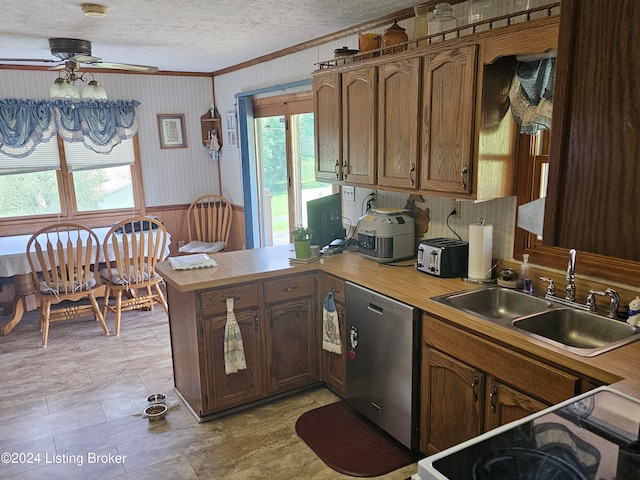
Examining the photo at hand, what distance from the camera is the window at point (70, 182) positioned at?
197 inches

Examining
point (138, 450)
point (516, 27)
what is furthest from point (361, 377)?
point (516, 27)

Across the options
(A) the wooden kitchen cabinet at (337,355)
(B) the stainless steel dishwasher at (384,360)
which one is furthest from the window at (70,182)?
(B) the stainless steel dishwasher at (384,360)

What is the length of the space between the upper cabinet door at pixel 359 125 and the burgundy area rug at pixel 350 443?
4.56 ft

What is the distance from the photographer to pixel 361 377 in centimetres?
279

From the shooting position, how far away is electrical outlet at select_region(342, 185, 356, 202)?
3.65 m

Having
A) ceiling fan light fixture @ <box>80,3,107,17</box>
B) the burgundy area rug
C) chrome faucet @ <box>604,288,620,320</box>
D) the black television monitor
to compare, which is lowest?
the burgundy area rug

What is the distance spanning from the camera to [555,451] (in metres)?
1.07

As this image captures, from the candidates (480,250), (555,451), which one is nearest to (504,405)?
(480,250)

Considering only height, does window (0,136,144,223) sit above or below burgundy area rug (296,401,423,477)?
above

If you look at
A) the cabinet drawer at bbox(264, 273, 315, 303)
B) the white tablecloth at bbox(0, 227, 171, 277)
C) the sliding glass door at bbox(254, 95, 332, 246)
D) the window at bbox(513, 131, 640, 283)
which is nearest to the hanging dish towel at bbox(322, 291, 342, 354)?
the cabinet drawer at bbox(264, 273, 315, 303)

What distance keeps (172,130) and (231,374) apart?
3578 mm

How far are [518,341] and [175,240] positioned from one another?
4.65 meters

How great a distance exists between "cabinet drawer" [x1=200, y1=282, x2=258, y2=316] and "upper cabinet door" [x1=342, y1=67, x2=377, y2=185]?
0.93m

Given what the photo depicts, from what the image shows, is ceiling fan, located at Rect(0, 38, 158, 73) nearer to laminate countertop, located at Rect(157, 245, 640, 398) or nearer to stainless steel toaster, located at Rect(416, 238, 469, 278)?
laminate countertop, located at Rect(157, 245, 640, 398)
